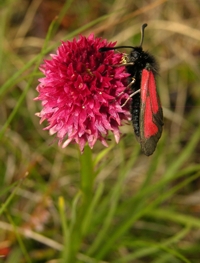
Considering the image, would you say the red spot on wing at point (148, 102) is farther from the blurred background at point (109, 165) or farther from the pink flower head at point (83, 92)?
the blurred background at point (109, 165)

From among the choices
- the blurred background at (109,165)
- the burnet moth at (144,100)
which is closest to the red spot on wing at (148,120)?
the burnet moth at (144,100)

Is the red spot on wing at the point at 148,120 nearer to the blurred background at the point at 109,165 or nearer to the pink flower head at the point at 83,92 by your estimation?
the pink flower head at the point at 83,92

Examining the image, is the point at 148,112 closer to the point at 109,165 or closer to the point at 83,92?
the point at 83,92

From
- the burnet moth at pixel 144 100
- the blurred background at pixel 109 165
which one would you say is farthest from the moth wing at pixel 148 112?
the blurred background at pixel 109 165

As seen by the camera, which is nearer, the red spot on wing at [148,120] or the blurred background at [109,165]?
the red spot on wing at [148,120]

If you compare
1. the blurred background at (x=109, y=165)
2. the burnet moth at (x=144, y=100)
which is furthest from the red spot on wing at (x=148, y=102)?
the blurred background at (x=109, y=165)

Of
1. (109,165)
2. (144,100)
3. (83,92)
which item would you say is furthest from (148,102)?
(109,165)
